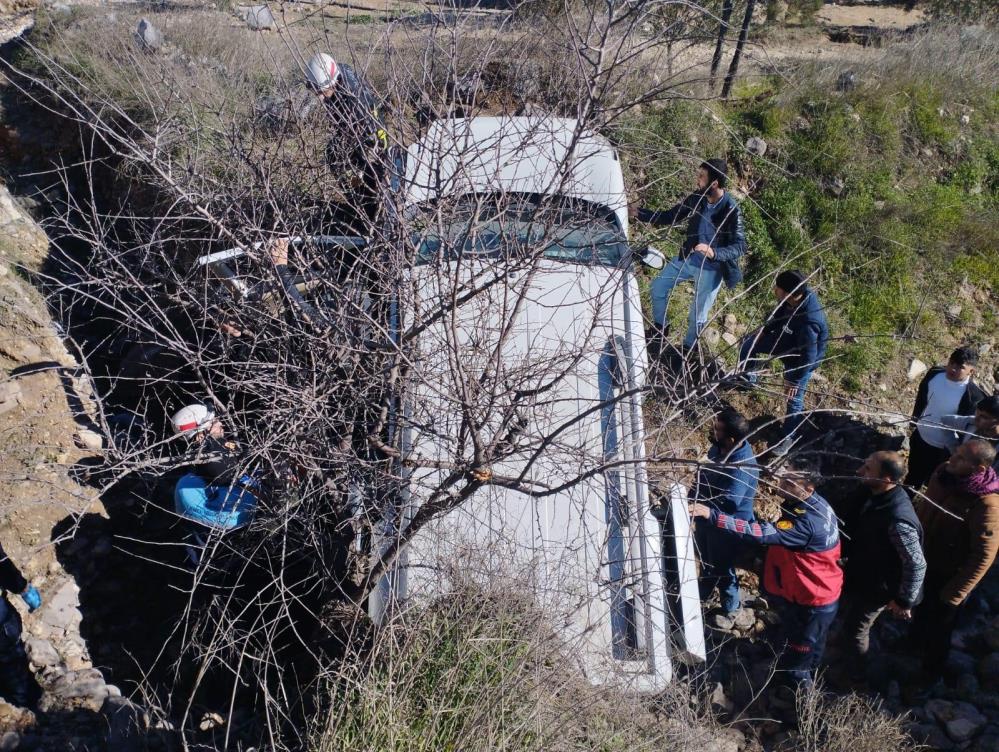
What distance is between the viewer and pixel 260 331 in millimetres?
3576

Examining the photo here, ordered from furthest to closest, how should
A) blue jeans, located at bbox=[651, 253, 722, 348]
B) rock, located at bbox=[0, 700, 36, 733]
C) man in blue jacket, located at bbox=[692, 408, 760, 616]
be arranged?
1. blue jeans, located at bbox=[651, 253, 722, 348]
2. man in blue jacket, located at bbox=[692, 408, 760, 616]
3. rock, located at bbox=[0, 700, 36, 733]

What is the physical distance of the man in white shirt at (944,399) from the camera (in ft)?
15.8

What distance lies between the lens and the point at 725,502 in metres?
4.35

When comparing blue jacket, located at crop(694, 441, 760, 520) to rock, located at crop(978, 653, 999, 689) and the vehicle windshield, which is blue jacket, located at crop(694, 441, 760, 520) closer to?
the vehicle windshield

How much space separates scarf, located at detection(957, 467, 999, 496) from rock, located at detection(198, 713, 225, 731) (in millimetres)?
3823

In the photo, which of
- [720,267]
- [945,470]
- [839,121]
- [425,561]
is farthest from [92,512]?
[839,121]

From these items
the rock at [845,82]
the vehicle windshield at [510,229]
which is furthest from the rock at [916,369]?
the vehicle windshield at [510,229]

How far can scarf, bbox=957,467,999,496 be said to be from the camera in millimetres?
4055

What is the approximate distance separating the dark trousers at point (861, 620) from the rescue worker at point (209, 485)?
10.7 feet

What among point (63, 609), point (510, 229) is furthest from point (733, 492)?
point (63, 609)

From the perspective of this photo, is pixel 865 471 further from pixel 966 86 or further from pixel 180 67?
pixel 966 86

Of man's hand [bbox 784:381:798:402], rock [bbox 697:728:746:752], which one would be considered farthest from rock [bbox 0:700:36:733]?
man's hand [bbox 784:381:798:402]

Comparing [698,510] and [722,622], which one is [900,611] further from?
[698,510]

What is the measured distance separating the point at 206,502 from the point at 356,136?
1945mm
